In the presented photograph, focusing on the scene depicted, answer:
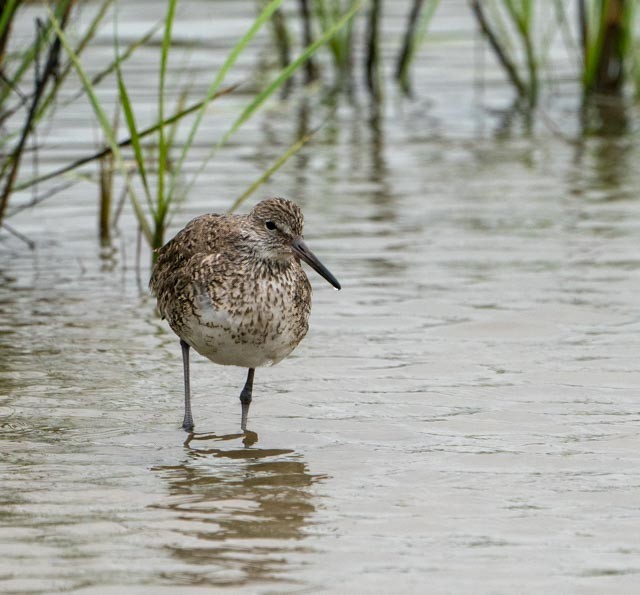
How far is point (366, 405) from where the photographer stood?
681cm

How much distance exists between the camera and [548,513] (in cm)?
532

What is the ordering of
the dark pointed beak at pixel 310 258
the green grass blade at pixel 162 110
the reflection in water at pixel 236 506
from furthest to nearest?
the green grass blade at pixel 162 110
the dark pointed beak at pixel 310 258
the reflection in water at pixel 236 506

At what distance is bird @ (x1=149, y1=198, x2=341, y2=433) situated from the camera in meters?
6.18

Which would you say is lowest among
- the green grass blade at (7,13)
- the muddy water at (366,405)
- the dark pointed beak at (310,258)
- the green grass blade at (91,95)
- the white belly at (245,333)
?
the muddy water at (366,405)

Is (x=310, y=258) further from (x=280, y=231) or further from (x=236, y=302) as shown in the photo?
(x=236, y=302)

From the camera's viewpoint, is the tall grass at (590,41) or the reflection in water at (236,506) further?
the tall grass at (590,41)

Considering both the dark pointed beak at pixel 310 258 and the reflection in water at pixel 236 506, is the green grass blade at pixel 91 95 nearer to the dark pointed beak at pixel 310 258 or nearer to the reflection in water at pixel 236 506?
the dark pointed beak at pixel 310 258

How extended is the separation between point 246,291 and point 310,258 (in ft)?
1.10

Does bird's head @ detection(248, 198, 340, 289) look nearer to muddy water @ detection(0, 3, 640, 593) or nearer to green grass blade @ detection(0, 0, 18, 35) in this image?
muddy water @ detection(0, 3, 640, 593)

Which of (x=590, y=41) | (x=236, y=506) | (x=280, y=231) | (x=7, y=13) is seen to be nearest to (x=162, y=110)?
(x=7, y=13)

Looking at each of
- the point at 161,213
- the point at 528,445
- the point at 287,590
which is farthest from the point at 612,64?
the point at 287,590

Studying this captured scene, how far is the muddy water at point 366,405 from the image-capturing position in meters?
4.93

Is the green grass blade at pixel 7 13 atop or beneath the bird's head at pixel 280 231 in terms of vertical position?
atop

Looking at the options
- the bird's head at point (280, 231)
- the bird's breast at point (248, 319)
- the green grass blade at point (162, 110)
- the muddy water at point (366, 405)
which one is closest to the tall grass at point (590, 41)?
the muddy water at point (366, 405)
